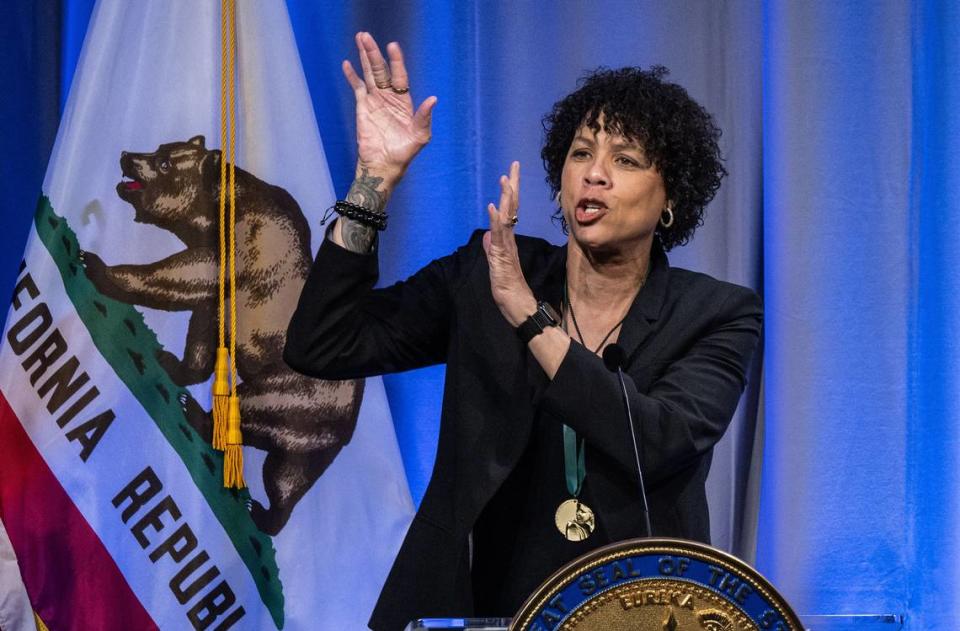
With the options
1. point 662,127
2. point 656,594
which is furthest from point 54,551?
point 656,594

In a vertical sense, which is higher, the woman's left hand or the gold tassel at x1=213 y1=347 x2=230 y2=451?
the woman's left hand

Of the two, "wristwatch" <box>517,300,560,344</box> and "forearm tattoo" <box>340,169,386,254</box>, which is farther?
"forearm tattoo" <box>340,169,386,254</box>

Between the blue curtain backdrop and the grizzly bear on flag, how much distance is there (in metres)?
0.35

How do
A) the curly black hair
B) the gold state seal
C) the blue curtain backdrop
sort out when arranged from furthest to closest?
the blue curtain backdrop
the curly black hair
the gold state seal

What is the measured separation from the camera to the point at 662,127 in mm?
1819

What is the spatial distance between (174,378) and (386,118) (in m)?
0.74

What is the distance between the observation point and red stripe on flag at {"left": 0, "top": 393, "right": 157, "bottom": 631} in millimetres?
2125

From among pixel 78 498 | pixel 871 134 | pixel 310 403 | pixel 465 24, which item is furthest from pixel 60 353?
pixel 871 134

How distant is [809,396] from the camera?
8.22 ft

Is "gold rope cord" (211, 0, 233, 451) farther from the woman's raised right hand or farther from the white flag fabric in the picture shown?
the woman's raised right hand

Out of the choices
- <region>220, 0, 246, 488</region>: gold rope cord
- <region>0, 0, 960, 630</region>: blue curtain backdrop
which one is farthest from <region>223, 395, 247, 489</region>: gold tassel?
<region>0, 0, 960, 630</region>: blue curtain backdrop

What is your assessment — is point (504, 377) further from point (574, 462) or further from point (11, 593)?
point (11, 593)

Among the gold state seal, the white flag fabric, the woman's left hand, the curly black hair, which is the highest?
the curly black hair

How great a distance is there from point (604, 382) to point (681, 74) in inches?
55.2
